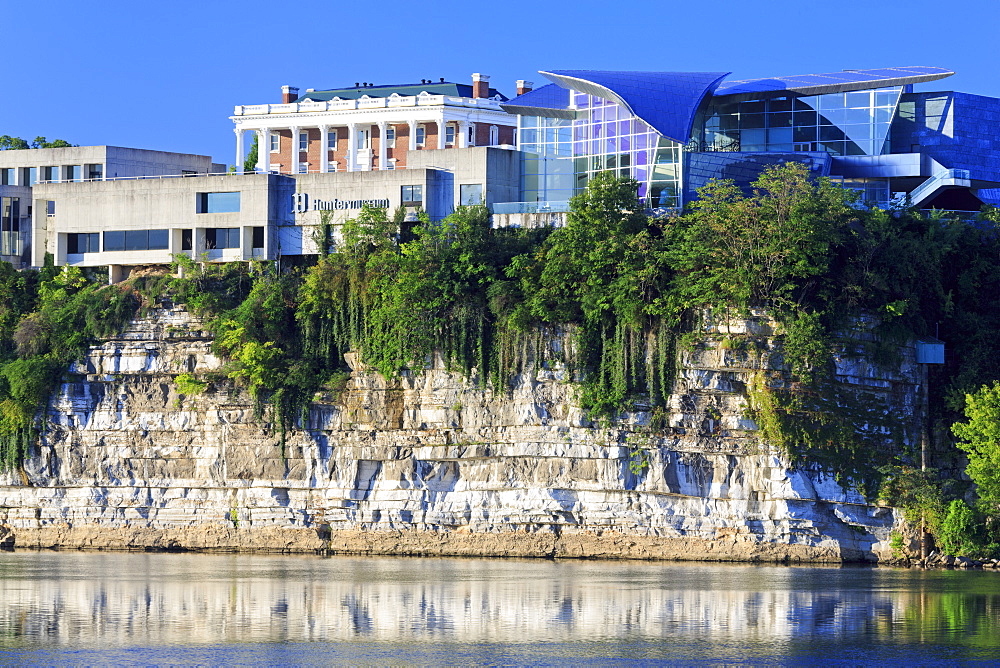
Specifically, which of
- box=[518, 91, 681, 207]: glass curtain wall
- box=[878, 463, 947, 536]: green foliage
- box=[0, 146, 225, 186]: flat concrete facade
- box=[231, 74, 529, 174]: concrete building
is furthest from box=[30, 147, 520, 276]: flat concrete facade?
box=[231, 74, 529, 174]: concrete building

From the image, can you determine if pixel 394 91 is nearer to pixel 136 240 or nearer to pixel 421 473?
pixel 136 240

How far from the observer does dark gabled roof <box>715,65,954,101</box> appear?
83062 millimetres

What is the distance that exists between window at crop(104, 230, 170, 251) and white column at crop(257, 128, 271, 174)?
37.4m

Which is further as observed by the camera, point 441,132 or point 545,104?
point 441,132

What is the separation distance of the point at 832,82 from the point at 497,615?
128 ft

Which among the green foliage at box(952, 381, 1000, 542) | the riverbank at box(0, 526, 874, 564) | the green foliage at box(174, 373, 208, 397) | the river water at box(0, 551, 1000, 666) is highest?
the green foliage at box(174, 373, 208, 397)

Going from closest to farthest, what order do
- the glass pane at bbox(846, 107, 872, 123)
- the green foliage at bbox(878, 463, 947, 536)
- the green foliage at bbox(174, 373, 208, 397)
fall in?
the green foliage at bbox(878, 463, 947, 536) < the green foliage at bbox(174, 373, 208, 397) < the glass pane at bbox(846, 107, 872, 123)

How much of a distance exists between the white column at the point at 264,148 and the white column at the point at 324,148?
12.8 feet

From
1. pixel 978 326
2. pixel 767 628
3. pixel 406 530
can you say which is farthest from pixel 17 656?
pixel 978 326

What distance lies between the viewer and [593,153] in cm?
8331

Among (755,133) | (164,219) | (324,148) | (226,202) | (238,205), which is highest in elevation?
(324,148)

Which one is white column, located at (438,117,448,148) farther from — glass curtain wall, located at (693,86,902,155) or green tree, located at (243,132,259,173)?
glass curtain wall, located at (693,86,902,155)

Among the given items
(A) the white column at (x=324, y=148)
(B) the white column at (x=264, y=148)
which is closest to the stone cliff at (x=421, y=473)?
(A) the white column at (x=324, y=148)

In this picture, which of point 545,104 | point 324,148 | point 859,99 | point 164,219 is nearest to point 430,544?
point 545,104
